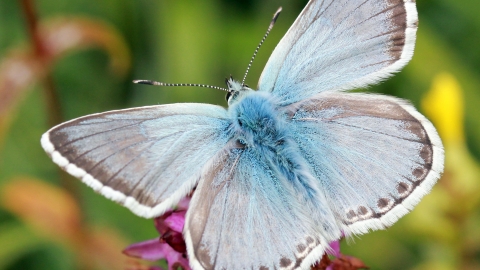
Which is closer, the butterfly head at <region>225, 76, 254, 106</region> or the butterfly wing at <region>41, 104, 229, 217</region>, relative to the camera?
the butterfly wing at <region>41, 104, 229, 217</region>

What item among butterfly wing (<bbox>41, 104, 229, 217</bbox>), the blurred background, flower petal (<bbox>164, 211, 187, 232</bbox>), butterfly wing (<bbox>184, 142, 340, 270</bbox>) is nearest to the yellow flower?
the blurred background

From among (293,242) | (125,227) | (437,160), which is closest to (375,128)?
(437,160)

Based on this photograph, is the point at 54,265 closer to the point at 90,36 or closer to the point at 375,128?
the point at 90,36

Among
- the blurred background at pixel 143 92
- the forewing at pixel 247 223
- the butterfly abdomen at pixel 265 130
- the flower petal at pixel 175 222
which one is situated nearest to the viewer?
the forewing at pixel 247 223

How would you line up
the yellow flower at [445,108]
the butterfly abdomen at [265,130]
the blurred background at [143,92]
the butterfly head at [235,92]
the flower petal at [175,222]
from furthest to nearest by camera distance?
the yellow flower at [445,108] < the blurred background at [143,92] < the butterfly head at [235,92] < the butterfly abdomen at [265,130] < the flower petal at [175,222]

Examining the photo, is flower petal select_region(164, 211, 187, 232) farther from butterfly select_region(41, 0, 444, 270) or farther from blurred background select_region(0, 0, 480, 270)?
blurred background select_region(0, 0, 480, 270)

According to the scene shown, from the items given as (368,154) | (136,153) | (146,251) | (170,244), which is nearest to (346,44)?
(368,154)

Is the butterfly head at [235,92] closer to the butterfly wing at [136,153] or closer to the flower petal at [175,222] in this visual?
the butterfly wing at [136,153]

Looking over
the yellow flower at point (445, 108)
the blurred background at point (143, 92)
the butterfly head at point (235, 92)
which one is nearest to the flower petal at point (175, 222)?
the butterfly head at point (235, 92)
